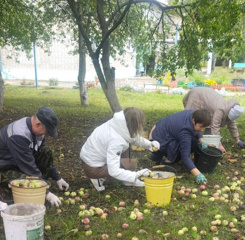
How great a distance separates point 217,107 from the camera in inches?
215

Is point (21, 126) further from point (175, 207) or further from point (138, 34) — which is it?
point (138, 34)

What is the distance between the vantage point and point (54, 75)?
2495 cm

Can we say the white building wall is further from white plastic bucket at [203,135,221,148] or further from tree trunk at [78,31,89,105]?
white plastic bucket at [203,135,221,148]

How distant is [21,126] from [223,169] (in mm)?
3351

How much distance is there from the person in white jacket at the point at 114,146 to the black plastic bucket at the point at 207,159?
117 cm

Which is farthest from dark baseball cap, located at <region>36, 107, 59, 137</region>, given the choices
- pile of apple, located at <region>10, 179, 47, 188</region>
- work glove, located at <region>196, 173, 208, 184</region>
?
work glove, located at <region>196, 173, 208, 184</region>

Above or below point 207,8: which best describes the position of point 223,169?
below

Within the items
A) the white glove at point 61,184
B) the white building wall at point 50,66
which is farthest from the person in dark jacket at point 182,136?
the white building wall at point 50,66

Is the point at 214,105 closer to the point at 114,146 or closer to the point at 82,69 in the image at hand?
the point at 114,146

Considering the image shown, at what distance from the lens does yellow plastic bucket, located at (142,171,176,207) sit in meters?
3.32

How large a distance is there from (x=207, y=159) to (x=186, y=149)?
556 mm

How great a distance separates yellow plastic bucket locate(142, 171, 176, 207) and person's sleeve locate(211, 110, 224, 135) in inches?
82.2

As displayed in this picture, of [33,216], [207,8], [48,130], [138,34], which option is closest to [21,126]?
[48,130]

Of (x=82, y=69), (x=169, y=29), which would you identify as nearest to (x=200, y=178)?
(x=169, y=29)
